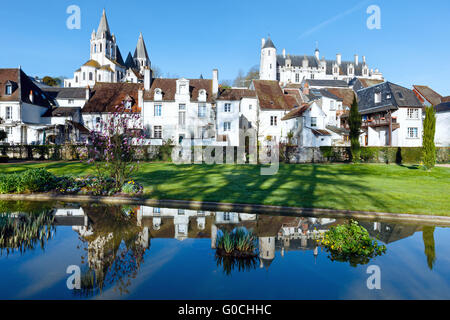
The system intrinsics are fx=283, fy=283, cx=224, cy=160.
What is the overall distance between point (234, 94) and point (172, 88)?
31.9 ft

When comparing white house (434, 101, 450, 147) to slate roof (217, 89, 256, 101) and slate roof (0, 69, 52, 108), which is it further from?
slate roof (0, 69, 52, 108)

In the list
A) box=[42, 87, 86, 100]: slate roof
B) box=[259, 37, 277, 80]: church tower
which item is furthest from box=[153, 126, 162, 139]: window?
box=[259, 37, 277, 80]: church tower

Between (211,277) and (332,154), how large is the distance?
2786cm

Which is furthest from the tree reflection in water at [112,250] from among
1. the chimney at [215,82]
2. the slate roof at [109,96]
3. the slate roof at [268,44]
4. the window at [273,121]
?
the slate roof at [268,44]

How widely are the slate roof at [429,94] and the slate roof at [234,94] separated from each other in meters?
32.5

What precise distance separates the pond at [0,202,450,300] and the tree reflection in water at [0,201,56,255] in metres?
0.03

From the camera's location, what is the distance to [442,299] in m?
5.20

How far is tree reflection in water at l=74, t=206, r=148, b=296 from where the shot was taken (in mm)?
5605

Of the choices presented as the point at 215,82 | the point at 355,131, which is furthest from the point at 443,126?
the point at 215,82

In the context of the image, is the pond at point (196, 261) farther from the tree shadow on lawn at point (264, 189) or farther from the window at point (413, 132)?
the window at point (413, 132)

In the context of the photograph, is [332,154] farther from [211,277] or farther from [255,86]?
[211,277]

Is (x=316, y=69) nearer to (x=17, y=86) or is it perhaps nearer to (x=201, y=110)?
(x=201, y=110)

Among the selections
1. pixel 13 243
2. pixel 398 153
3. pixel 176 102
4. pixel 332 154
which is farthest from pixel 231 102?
pixel 13 243

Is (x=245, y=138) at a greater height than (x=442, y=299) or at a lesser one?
greater
